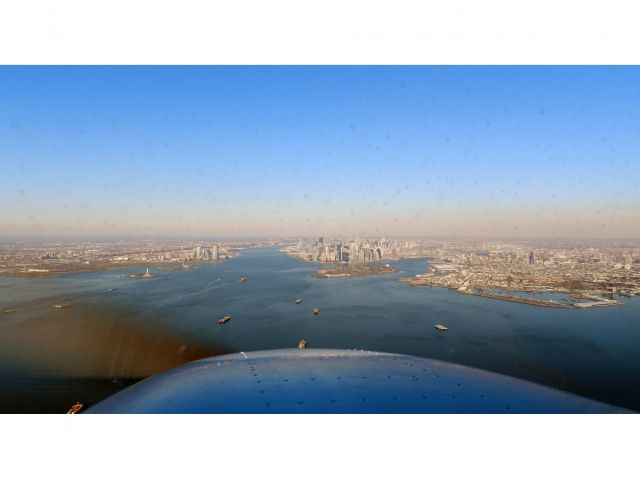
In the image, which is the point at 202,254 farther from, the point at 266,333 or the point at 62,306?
the point at 266,333

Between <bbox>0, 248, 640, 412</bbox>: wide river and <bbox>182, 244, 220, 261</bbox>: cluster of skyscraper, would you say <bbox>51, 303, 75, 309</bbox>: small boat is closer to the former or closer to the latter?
<bbox>0, 248, 640, 412</bbox>: wide river

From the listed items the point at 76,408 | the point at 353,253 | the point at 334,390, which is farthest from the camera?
the point at 353,253

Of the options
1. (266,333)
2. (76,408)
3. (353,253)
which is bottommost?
(266,333)

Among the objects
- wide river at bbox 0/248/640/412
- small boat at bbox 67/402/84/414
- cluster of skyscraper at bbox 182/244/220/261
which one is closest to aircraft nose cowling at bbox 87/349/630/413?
small boat at bbox 67/402/84/414

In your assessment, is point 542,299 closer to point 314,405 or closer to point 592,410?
point 592,410

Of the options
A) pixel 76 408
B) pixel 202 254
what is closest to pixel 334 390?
pixel 76 408

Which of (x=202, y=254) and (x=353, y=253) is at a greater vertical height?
(x=353, y=253)

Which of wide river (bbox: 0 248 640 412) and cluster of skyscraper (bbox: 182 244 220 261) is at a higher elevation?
cluster of skyscraper (bbox: 182 244 220 261)

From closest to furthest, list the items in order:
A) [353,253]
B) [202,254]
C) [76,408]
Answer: [76,408] → [353,253] → [202,254]
